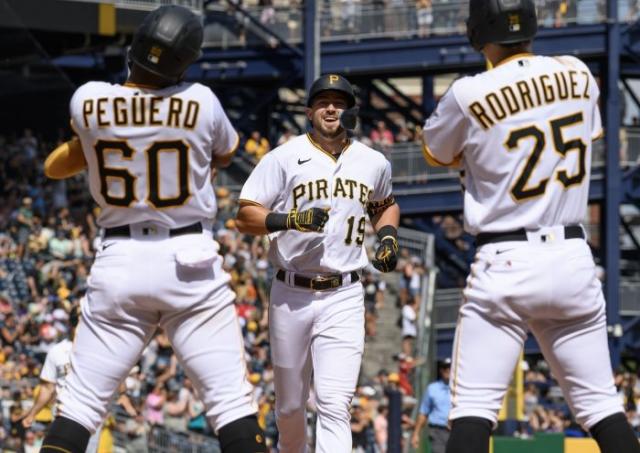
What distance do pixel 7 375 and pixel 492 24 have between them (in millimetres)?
12352

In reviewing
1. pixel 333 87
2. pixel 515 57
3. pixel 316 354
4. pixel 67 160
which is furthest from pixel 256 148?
pixel 515 57

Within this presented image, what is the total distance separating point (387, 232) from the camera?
8.63 m

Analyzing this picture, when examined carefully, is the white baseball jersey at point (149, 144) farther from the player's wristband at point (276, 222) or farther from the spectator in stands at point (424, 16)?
the spectator in stands at point (424, 16)

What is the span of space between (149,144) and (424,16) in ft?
79.1

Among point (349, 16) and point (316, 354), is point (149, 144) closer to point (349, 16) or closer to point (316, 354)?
→ point (316, 354)

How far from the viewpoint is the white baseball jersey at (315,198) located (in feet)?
28.5

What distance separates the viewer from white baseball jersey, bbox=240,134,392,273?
8.69 m

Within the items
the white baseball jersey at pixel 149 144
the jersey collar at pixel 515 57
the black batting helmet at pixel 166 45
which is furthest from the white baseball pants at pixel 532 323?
the black batting helmet at pixel 166 45

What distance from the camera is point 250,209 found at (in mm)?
8609

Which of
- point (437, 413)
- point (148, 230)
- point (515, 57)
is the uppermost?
point (515, 57)

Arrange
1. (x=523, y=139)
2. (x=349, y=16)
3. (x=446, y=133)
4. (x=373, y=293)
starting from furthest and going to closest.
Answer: (x=349, y=16) → (x=373, y=293) → (x=446, y=133) → (x=523, y=139)

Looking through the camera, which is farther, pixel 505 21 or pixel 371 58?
pixel 371 58

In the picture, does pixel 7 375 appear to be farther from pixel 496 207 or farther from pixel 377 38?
pixel 377 38

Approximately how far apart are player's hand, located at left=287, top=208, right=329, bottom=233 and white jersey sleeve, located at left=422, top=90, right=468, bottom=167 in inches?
37.1
